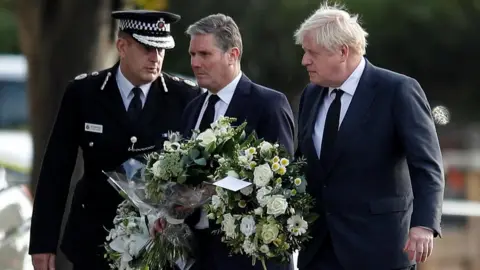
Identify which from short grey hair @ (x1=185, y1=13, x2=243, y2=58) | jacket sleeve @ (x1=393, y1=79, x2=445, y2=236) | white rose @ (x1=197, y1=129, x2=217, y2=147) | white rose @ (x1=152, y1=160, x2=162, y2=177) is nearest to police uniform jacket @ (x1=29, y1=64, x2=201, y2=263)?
short grey hair @ (x1=185, y1=13, x2=243, y2=58)

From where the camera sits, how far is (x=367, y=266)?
482cm

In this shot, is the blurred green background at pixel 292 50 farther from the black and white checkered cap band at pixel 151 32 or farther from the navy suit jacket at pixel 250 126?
the navy suit jacket at pixel 250 126

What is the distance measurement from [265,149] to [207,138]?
28cm

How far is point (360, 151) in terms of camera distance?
15.8 ft

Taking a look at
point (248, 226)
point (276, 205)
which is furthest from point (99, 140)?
point (276, 205)

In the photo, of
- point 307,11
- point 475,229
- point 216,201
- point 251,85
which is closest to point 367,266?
point 216,201

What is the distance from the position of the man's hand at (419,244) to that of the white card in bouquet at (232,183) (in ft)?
2.29

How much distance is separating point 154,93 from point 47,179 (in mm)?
700

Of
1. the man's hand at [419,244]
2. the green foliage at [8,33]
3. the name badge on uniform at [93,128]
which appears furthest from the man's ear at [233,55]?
the green foliage at [8,33]

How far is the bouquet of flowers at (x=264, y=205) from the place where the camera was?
4.68m

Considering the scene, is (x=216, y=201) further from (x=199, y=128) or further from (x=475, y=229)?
(x=475, y=229)

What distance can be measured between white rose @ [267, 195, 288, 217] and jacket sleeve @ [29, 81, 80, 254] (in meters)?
1.55

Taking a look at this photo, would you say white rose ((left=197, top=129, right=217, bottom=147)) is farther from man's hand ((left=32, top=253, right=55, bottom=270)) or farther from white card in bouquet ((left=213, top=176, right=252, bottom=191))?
man's hand ((left=32, top=253, right=55, bottom=270))

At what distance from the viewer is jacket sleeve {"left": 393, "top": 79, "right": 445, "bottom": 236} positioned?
15.0ft
